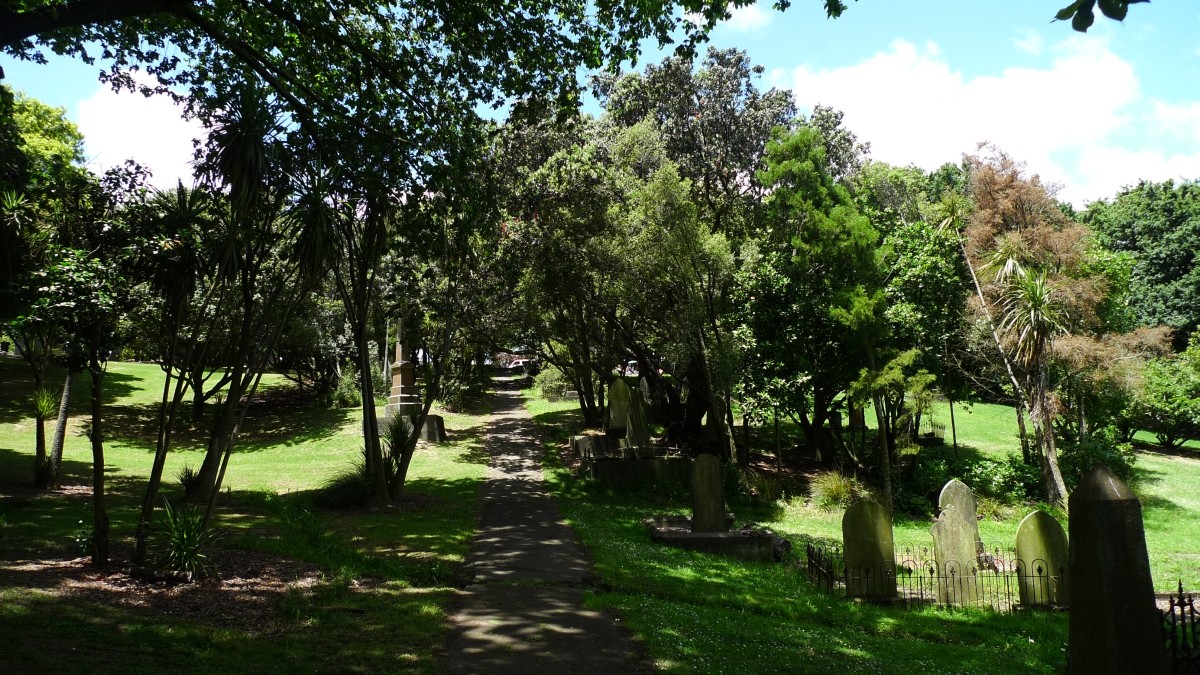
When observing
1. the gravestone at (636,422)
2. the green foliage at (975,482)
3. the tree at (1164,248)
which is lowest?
the green foliage at (975,482)

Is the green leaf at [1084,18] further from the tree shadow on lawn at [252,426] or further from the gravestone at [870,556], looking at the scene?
the tree shadow on lawn at [252,426]

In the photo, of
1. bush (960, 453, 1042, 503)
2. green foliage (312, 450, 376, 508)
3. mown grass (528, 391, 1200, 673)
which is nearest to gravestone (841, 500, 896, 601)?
mown grass (528, 391, 1200, 673)

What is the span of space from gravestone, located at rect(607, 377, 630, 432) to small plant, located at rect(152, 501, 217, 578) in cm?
1265

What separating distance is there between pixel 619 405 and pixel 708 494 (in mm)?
7338

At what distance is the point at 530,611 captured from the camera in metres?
7.30

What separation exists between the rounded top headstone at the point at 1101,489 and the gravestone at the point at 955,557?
5.88 meters

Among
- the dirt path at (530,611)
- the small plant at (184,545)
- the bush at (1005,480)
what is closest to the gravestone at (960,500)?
the dirt path at (530,611)

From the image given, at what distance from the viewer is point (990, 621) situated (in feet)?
29.0

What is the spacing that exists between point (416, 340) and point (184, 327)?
30.4 ft

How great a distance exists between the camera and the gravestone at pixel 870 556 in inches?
386

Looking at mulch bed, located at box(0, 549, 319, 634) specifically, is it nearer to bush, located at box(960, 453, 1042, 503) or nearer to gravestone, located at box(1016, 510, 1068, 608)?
gravestone, located at box(1016, 510, 1068, 608)

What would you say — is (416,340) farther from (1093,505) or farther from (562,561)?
(1093,505)

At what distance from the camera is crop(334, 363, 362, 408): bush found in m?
29.2

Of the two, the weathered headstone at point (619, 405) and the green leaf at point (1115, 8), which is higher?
the green leaf at point (1115, 8)
